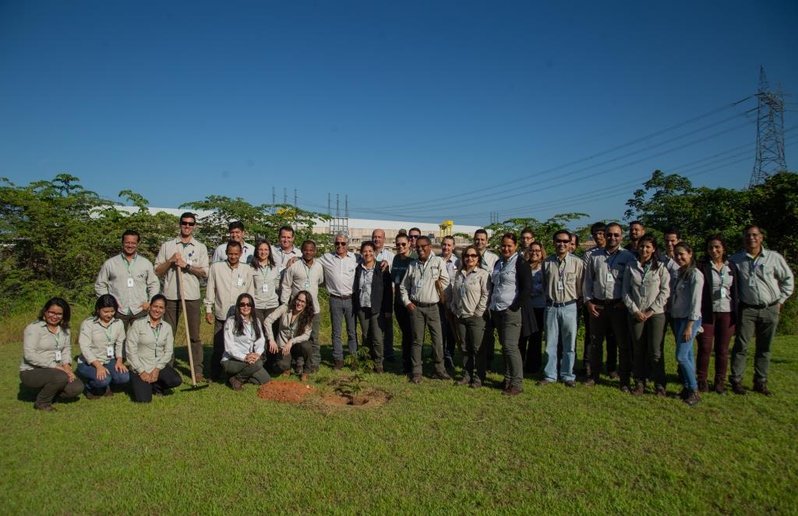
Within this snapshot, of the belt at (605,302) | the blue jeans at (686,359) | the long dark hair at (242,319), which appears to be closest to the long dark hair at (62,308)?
the long dark hair at (242,319)

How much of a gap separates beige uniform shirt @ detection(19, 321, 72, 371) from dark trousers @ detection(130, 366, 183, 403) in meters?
0.79

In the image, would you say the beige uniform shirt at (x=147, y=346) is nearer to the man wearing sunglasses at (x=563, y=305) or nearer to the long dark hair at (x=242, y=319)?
the long dark hair at (x=242, y=319)

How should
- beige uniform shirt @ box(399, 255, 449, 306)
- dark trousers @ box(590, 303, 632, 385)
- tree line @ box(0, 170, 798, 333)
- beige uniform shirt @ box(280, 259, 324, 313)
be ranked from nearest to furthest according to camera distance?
dark trousers @ box(590, 303, 632, 385) < beige uniform shirt @ box(399, 255, 449, 306) < beige uniform shirt @ box(280, 259, 324, 313) < tree line @ box(0, 170, 798, 333)

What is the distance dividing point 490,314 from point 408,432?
2060 mm

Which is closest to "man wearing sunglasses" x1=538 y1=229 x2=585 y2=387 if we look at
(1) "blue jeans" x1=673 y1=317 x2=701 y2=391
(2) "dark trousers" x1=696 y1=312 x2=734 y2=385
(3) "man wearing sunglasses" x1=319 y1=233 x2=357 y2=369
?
(1) "blue jeans" x1=673 y1=317 x2=701 y2=391

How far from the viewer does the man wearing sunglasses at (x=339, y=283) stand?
6.79 metres

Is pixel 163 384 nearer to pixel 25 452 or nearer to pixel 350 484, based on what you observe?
pixel 25 452

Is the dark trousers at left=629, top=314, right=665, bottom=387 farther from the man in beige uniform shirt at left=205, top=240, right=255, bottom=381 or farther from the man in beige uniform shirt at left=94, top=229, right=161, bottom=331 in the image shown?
the man in beige uniform shirt at left=94, top=229, right=161, bottom=331

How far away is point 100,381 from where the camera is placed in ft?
18.0

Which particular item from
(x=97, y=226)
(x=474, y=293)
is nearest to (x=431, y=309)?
(x=474, y=293)

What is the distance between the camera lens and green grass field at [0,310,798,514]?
332cm

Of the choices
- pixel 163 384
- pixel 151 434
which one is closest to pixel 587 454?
pixel 151 434

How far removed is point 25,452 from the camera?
4.11 meters

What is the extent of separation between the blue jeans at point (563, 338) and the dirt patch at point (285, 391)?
2973 millimetres
